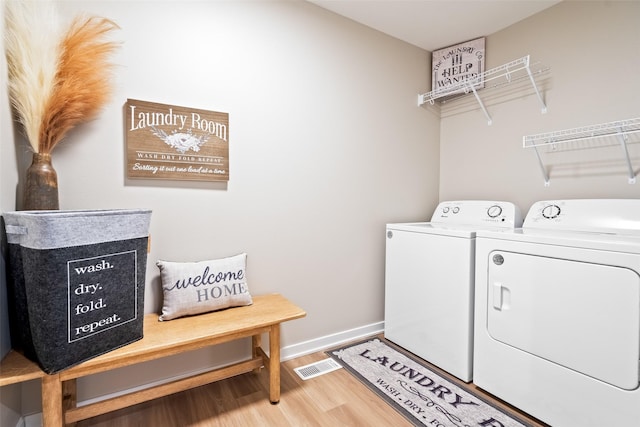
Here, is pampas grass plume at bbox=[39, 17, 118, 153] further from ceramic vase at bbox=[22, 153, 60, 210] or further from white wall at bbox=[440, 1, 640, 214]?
white wall at bbox=[440, 1, 640, 214]

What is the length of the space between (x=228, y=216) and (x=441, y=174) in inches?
74.9

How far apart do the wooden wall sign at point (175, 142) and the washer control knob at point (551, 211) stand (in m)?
1.92

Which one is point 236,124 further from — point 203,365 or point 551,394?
point 551,394

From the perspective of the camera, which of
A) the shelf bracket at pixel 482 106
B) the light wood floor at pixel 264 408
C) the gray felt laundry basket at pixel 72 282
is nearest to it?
the gray felt laundry basket at pixel 72 282

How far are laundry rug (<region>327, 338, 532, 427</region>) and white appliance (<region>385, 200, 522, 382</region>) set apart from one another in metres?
0.13

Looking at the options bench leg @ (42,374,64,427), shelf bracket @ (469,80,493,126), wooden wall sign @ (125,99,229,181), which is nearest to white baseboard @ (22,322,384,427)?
bench leg @ (42,374,64,427)

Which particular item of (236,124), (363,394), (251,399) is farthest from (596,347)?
(236,124)

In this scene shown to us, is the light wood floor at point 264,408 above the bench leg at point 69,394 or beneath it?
beneath

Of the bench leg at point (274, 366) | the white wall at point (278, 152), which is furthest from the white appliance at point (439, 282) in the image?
the bench leg at point (274, 366)

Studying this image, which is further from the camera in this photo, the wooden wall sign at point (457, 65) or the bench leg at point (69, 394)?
the wooden wall sign at point (457, 65)

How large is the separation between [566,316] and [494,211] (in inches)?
34.1

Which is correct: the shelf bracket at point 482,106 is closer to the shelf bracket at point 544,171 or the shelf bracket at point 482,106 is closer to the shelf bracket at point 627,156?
the shelf bracket at point 544,171

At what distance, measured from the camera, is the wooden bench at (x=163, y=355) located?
1080mm

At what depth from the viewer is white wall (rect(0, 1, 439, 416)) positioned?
150 centimetres
